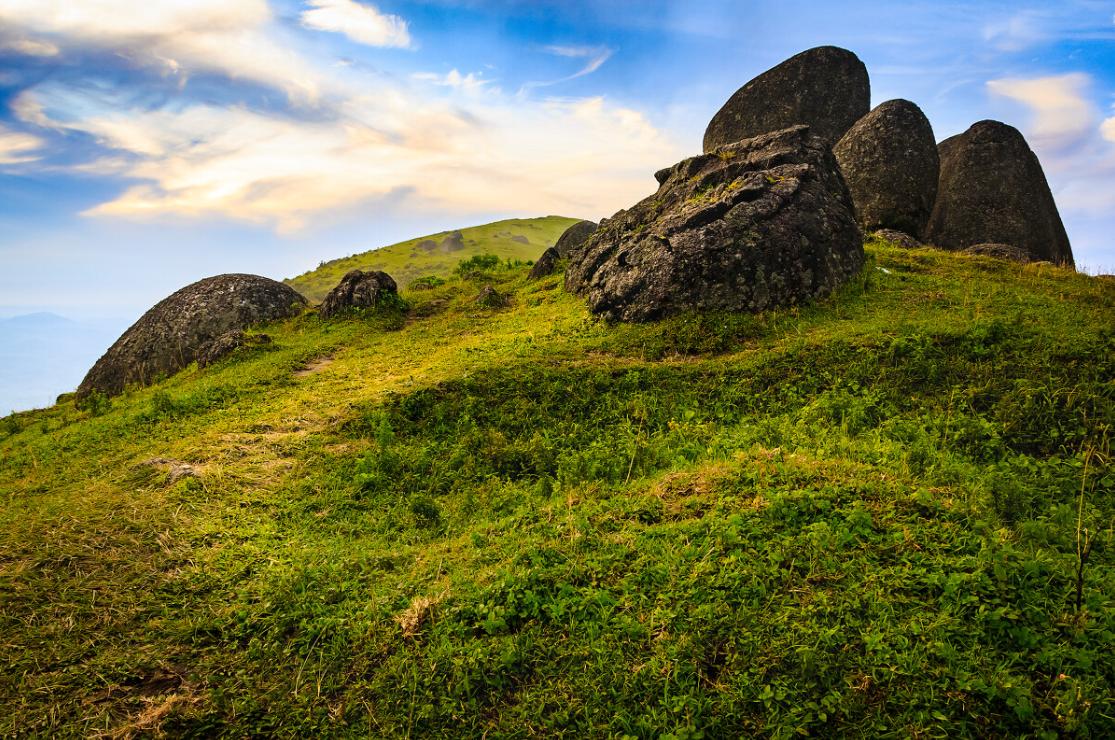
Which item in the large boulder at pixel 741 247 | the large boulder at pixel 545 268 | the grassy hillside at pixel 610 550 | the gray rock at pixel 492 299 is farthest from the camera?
the large boulder at pixel 545 268

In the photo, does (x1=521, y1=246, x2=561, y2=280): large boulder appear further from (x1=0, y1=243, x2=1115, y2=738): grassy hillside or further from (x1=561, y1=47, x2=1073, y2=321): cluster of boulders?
(x1=0, y1=243, x2=1115, y2=738): grassy hillside

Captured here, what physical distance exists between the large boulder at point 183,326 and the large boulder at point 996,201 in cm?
2432

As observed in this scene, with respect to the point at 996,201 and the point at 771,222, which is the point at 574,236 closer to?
the point at 996,201

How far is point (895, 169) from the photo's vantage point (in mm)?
21656

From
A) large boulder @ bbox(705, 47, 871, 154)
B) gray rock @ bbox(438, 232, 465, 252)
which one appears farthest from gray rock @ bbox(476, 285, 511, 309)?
gray rock @ bbox(438, 232, 465, 252)

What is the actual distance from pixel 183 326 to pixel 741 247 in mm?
16520

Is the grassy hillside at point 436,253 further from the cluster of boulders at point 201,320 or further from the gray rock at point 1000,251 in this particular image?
the gray rock at point 1000,251

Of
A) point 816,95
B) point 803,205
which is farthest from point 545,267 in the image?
point 816,95

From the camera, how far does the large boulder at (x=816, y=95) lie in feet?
82.2

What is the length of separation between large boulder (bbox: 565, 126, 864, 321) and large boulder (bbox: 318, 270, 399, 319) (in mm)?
6589

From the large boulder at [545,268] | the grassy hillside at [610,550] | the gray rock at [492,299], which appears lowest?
the grassy hillside at [610,550]

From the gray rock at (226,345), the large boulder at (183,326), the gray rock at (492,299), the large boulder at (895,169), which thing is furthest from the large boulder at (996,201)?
the large boulder at (183,326)

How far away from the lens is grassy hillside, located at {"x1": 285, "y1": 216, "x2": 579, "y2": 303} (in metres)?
38.2

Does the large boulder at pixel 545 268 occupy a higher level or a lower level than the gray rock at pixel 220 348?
higher
